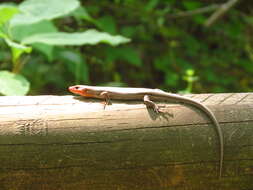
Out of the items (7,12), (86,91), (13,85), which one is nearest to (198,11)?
(86,91)

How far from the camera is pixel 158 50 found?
6.49 metres

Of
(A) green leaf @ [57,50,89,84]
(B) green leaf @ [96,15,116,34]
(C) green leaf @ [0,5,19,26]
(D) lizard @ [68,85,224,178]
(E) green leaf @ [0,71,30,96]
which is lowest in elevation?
(A) green leaf @ [57,50,89,84]

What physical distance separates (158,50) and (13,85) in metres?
3.78

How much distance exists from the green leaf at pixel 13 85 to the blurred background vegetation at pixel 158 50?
5.27ft

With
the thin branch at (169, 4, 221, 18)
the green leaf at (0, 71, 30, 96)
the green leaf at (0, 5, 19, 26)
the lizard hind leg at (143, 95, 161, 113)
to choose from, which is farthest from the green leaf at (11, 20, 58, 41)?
the thin branch at (169, 4, 221, 18)

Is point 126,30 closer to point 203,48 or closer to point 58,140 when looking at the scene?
point 203,48

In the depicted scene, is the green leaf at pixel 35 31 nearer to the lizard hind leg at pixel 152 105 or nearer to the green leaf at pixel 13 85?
the green leaf at pixel 13 85

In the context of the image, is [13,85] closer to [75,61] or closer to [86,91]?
[86,91]

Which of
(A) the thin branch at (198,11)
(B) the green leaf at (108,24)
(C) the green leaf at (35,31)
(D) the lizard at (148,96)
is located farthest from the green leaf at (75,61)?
(A) the thin branch at (198,11)

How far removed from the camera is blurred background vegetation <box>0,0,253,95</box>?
203 inches

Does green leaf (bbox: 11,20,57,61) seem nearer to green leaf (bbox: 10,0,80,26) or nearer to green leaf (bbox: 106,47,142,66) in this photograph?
green leaf (bbox: 10,0,80,26)

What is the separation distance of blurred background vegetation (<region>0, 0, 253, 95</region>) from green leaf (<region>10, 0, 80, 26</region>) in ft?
4.12

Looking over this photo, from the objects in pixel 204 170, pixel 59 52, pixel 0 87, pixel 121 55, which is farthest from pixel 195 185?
pixel 121 55

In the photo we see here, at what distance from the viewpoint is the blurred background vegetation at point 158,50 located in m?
5.16
